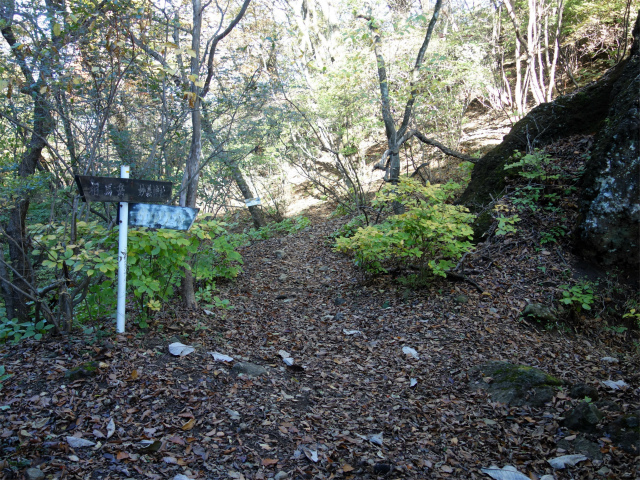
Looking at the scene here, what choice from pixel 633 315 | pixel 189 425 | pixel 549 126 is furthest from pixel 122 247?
pixel 549 126

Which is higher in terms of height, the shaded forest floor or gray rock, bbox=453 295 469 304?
gray rock, bbox=453 295 469 304

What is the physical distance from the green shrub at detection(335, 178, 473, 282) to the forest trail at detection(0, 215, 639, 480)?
0.53 meters

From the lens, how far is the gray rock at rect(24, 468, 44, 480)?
2.15 metres

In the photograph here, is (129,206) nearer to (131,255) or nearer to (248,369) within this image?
(131,255)

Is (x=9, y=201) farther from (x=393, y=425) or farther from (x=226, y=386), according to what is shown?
(x=393, y=425)

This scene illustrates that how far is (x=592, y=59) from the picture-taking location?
34.1 ft

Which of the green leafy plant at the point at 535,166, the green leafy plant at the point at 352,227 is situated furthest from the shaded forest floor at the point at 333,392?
the green leafy plant at the point at 352,227

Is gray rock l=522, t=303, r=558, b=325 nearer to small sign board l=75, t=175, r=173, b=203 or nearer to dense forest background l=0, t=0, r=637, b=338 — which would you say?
dense forest background l=0, t=0, r=637, b=338

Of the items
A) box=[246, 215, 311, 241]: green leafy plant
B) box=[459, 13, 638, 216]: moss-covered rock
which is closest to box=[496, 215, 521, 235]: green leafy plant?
box=[459, 13, 638, 216]: moss-covered rock

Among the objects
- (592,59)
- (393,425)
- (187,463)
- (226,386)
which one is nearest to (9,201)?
(226,386)

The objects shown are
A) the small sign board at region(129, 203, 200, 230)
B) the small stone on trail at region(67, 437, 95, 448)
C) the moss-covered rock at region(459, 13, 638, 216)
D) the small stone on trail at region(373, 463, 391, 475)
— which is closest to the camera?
the small stone on trail at region(67, 437, 95, 448)

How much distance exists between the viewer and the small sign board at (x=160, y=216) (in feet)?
12.2

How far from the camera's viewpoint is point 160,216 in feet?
12.5

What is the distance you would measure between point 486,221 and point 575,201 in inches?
46.4
